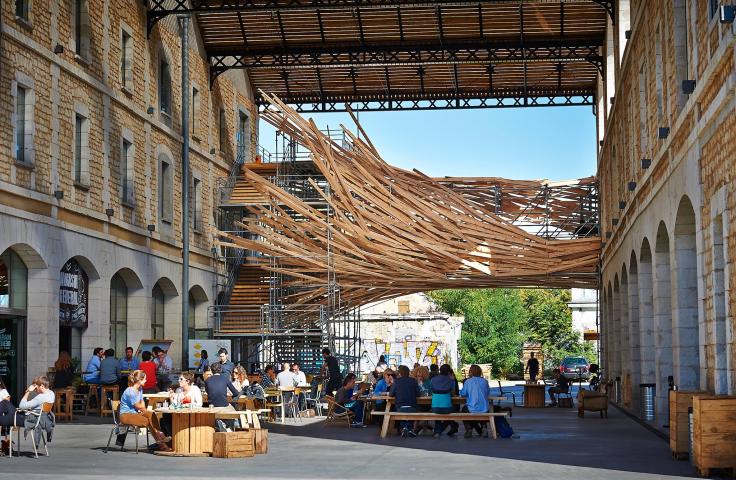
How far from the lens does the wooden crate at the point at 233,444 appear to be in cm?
1441

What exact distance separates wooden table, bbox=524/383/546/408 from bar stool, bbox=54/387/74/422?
11084 millimetres

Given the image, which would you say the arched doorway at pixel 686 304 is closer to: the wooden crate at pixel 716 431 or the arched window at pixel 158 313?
the wooden crate at pixel 716 431

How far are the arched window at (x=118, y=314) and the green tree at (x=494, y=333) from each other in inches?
1490

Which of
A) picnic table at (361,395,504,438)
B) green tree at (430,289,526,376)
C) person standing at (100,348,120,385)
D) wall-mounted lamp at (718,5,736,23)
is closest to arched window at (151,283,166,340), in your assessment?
person standing at (100,348,120,385)

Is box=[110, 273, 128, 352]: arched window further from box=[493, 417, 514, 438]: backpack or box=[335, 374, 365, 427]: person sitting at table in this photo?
box=[493, 417, 514, 438]: backpack

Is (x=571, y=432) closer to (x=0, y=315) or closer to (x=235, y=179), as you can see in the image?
(x=0, y=315)

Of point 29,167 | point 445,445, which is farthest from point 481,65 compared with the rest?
point 445,445

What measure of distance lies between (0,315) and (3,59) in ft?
14.5

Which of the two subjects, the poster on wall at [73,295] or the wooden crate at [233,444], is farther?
the poster on wall at [73,295]

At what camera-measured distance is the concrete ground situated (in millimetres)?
12203

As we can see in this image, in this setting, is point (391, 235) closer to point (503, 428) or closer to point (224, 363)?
point (224, 363)

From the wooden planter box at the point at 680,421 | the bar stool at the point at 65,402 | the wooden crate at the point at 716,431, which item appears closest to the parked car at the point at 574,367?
the bar stool at the point at 65,402

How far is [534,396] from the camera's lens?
28344 millimetres

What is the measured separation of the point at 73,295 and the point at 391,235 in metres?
8.08
